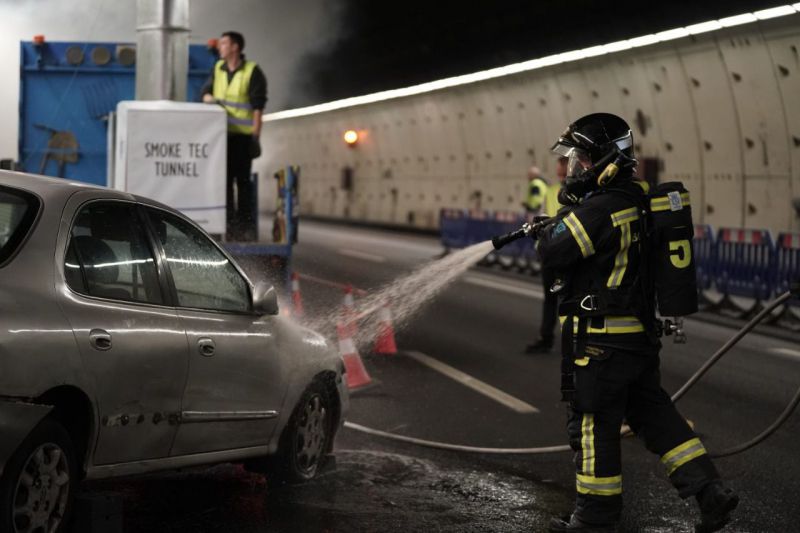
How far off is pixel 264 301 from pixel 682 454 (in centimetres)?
220

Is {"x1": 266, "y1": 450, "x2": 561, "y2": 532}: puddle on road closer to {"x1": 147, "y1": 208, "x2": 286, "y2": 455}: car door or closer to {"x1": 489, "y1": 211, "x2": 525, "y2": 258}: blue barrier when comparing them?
{"x1": 147, "y1": 208, "x2": 286, "y2": 455}: car door

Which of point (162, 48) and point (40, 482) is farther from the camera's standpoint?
point (162, 48)

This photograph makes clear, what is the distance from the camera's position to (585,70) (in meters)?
26.0

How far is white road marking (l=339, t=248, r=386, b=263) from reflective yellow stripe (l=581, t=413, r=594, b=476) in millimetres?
19353

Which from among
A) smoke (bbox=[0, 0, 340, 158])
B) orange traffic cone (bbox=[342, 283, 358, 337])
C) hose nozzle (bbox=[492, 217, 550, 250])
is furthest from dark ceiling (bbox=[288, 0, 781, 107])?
hose nozzle (bbox=[492, 217, 550, 250])

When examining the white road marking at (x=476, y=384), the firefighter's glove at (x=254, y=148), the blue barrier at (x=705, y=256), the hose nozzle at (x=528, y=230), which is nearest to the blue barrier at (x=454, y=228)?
the blue barrier at (x=705, y=256)

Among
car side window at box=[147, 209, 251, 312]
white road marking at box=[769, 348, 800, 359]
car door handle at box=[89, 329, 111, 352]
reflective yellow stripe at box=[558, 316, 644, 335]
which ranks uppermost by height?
car side window at box=[147, 209, 251, 312]

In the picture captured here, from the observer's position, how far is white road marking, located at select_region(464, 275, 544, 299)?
20125 mm

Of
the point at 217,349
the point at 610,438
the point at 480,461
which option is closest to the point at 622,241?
the point at 610,438

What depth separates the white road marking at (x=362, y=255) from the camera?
2571cm

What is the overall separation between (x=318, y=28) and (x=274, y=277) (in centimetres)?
1227

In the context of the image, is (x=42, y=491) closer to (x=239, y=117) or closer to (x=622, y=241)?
(x=622, y=241)

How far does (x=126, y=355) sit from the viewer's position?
→ 5.52 meters

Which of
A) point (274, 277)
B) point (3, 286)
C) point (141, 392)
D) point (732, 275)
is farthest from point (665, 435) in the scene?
point (732, 275)
